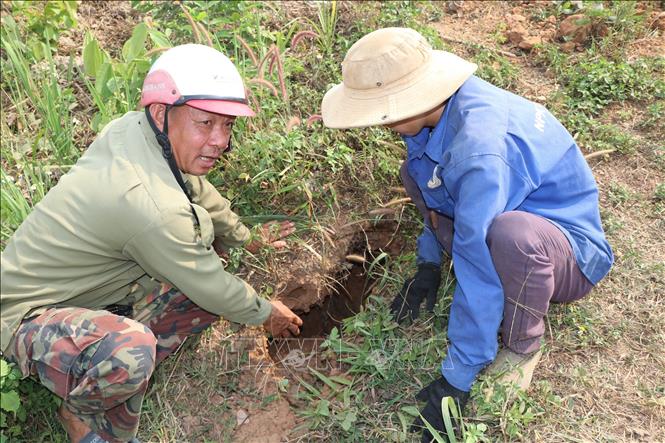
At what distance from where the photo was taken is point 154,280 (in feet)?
7.48

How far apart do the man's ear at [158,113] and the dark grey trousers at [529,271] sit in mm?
1171

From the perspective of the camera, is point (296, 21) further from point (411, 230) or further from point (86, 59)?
point (411, 230)

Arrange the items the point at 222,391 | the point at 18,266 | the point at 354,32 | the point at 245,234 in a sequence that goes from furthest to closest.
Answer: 1. the point at 354,32
2. the point at 245,234
3. the point at 222,391
4. the point at 18,266

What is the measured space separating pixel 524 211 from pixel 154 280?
4.58 feet

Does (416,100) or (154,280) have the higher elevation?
(416,100)

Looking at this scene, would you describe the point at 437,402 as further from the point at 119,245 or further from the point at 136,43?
the point at 136,43

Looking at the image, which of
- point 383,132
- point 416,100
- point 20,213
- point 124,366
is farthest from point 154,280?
point 383,132

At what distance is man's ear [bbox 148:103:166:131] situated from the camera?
2.01 meters

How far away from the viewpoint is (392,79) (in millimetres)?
1940

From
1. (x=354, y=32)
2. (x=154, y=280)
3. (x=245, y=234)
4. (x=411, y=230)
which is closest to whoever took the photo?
(x=154, y=280)

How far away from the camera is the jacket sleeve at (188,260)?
6.19 ft

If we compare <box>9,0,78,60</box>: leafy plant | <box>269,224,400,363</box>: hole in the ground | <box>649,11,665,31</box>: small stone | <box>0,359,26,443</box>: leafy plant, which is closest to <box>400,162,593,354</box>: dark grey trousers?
<box>269,224,400,363</box>: hole in the ground

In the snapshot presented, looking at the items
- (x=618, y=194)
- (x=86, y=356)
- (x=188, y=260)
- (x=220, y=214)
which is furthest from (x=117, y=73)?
(x=618, y=194)

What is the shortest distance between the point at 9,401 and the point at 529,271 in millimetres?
1744
